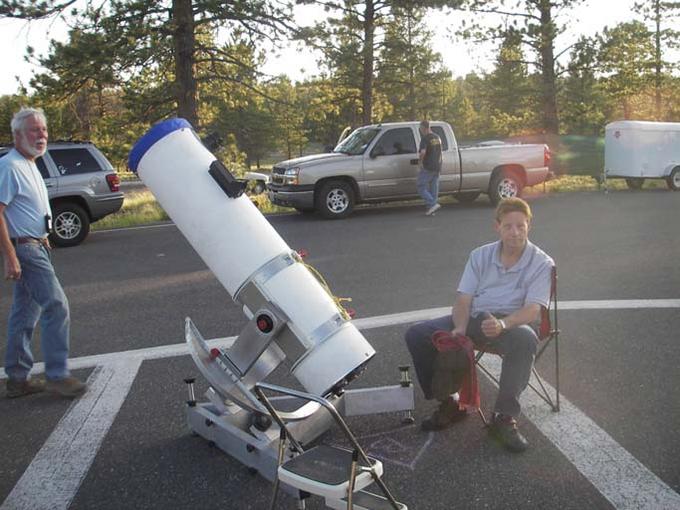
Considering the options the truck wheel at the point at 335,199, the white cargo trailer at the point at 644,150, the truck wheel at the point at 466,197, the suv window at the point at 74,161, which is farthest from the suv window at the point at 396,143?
the white cargo trailer at the point at 644,150

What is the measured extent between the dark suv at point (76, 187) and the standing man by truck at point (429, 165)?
6.09m

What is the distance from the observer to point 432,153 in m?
13.1

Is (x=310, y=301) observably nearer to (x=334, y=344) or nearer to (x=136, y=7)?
(x=334, y=344)

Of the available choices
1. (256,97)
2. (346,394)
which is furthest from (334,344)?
(256,97)

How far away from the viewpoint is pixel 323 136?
6356 centimetres

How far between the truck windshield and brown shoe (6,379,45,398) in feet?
32.9

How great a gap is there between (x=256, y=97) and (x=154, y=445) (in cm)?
1740

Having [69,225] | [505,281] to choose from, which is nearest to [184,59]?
[69,225]

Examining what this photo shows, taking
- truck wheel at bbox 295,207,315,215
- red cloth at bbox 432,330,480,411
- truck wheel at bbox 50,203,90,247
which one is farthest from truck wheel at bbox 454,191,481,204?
red cloth at bbox 432,330,480,411

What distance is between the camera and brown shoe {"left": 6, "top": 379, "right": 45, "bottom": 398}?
15.1 ft

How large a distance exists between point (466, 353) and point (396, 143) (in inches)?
424

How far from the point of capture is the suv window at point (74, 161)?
38.8 ft

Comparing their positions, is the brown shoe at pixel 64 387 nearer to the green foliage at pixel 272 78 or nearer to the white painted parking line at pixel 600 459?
the white painted parking line at pixel 600 459

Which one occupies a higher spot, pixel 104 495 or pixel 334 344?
pixel 334 344
